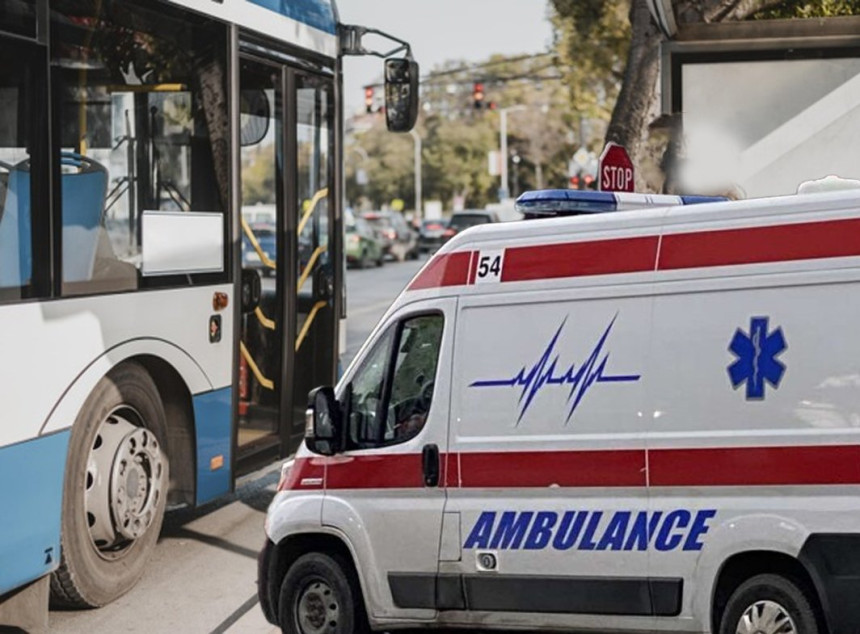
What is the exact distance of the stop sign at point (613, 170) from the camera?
1030 centimetres

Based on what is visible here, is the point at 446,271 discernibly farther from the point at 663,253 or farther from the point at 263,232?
the point at 263,232

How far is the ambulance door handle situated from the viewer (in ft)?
21.4

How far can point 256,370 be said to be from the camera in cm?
1026

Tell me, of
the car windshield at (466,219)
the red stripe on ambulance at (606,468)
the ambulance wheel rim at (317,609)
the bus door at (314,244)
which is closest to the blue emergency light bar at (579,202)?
the red stripe on ambulance at (606,468)

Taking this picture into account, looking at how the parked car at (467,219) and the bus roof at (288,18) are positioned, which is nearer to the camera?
the bus roof at (288,18)

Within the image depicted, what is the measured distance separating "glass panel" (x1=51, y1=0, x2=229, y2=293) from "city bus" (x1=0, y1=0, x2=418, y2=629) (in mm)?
15

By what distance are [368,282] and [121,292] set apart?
115ft

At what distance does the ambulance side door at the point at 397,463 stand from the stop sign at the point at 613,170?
3.72m

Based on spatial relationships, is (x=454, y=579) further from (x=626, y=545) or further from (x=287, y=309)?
(x=287, y=309)

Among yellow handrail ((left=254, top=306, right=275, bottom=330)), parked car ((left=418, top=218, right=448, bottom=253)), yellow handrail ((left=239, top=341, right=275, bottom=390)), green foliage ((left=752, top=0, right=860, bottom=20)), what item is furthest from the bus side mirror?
parked car ((left=418, top=218, right=448, bottom=253))

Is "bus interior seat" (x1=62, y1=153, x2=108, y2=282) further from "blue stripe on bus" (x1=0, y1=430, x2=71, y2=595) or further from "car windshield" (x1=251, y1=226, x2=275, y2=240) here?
"car windshield" (x1=251, y1=226, x2=275, y2=240)

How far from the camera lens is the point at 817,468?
561 cm

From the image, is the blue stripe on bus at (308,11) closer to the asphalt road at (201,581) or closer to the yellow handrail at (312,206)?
the yellow handrail at (312,206)

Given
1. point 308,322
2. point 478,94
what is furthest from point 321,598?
point 478,94
